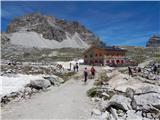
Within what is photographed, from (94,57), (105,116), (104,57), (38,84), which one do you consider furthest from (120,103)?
(94,57)

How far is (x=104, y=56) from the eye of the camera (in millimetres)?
62375

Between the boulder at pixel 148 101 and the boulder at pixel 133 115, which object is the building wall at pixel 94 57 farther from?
the boulder at pixel 133 115

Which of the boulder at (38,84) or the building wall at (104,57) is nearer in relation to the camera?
the boulder at (38,84)

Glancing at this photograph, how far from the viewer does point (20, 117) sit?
13.2 metres

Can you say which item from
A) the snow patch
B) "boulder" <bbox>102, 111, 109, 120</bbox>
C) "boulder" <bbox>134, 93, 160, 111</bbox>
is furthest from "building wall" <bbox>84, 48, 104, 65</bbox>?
"boulder" <bbox>102, 111, 109, 120</bbox>

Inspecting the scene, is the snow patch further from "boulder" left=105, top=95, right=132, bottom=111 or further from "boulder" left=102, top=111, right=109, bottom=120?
"boulder" left=102, top=111, right=109, bottom=120

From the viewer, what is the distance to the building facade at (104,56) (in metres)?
62.8

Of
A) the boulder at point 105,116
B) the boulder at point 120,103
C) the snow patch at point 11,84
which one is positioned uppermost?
the snow patch at point 11,84

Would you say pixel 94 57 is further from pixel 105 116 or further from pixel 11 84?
pixel 105 116

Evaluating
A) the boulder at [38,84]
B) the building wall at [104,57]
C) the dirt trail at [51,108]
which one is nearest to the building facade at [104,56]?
the building wall at [104,57]

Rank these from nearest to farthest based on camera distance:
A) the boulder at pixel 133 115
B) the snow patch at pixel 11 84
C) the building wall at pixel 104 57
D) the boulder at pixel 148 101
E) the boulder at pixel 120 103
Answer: the boulder at pixel 133 115
the boulder at pixel 148 101
the boulder at pixel 120 103
the snow patch at pixel 11 84
the building wall at pixel 104 57

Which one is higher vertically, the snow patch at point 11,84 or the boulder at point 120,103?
the snow patch at point 11,84

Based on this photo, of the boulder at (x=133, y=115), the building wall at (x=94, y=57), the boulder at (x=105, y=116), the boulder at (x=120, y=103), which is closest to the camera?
the boulder at (x=133, y=115)

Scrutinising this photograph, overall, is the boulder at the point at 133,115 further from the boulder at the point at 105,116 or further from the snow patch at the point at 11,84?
the snow patch at the point at 11,84
